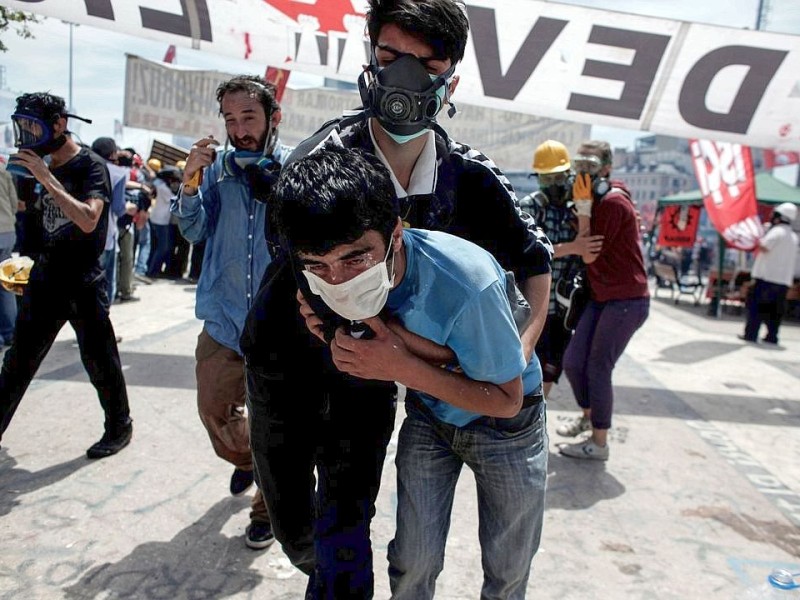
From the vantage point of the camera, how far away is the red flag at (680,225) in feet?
40.8

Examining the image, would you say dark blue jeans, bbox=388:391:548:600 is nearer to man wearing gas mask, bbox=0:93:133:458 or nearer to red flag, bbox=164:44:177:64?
man wearing gas mask, bbox=0:93:133:458

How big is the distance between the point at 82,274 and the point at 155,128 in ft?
30.6

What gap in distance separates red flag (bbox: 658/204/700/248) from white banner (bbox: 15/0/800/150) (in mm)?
7192

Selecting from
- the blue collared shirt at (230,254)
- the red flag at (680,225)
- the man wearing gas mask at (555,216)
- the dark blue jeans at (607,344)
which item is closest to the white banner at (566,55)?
the man wearing gas mask at (555,216)

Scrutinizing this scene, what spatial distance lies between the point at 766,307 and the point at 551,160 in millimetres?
6530

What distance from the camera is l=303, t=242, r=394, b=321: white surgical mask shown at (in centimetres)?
138

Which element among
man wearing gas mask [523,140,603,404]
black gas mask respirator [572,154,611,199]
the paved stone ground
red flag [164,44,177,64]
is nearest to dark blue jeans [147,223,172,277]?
red flag [164,44,177,64]

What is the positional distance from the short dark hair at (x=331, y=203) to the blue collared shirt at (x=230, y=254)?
1.31 m

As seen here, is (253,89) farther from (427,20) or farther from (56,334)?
(56,334)

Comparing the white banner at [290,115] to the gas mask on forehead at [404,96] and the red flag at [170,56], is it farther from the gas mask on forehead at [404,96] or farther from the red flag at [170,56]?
the gas mask on forehead at [404,96]

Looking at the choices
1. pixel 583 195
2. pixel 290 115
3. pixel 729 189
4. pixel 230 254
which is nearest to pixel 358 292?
pixel 230 254

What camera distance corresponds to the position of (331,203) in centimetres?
129

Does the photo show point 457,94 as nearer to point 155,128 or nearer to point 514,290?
point 514,290

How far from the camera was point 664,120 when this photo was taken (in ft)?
18.2
